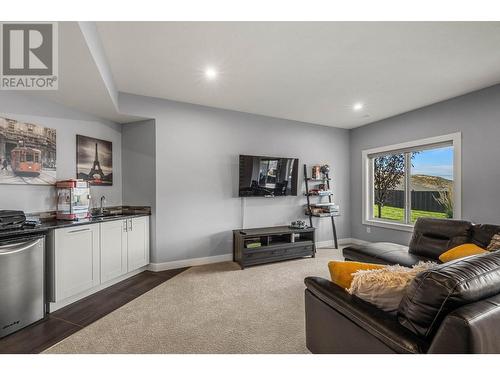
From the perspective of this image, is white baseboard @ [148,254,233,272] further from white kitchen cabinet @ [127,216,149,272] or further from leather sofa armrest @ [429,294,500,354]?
leather sofa armrest @ [429,294,500,354]

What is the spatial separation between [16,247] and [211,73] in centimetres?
263

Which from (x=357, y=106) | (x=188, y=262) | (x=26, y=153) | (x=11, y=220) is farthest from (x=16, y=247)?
(x=357, y=106)

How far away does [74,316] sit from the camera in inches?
96.2

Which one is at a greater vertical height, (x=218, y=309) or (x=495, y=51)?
(x=495, y=51)

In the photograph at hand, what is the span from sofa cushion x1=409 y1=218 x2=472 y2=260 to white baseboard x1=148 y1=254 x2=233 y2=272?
2.77 m

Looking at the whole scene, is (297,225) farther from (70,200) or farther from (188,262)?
(70,200)

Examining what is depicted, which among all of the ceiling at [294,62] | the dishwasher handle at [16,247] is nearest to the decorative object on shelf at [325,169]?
the ceiling at [294,62]

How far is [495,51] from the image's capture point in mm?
2535

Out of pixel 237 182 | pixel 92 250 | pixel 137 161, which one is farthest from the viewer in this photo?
pixel 237 182

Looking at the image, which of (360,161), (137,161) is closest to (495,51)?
(360,161)

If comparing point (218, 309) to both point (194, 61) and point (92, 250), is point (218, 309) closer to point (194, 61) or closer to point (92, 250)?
point (92, 250)
